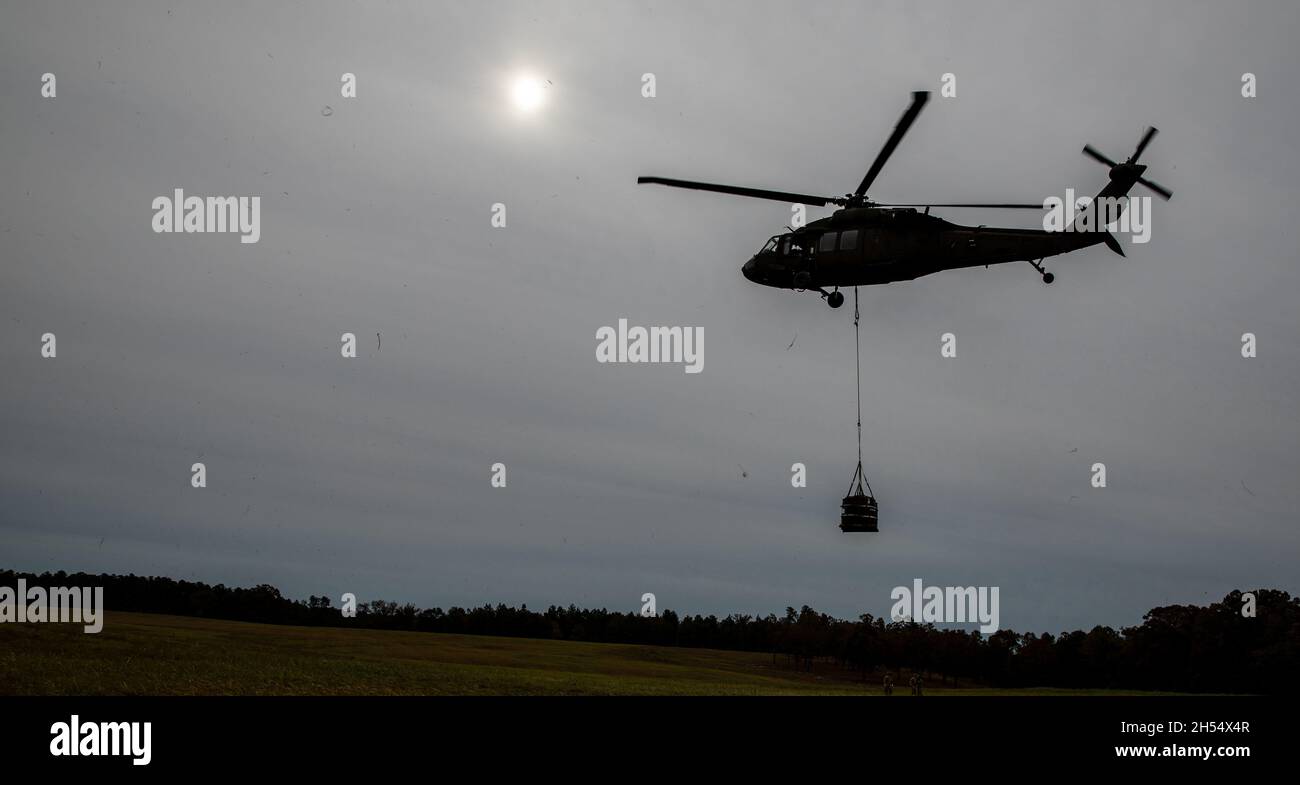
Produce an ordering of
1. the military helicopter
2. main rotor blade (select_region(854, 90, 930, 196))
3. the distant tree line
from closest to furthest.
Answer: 1. main rotor blade (select_region(854, 90, 930, 196))
2. the military helicopter
3. the distant tree line

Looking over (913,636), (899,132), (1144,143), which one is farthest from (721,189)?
(913,636)

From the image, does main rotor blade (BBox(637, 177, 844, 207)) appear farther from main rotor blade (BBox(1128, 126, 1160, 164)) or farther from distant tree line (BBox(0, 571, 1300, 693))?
distant tree line (BBox(0, 571, 1300, 693))

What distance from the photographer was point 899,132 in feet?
80.9

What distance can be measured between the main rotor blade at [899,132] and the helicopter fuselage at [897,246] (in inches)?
49.5

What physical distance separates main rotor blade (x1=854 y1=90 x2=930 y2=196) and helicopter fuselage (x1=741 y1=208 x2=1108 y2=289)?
126cm

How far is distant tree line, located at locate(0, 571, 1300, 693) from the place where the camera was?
109 metres

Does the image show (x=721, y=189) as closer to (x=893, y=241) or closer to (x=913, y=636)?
(x=893, y=241)

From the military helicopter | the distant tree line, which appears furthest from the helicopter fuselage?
the distant tree line

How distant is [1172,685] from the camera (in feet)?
374

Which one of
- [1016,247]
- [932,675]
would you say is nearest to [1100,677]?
[932,675]

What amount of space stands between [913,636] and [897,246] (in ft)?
414

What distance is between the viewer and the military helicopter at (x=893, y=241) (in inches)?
1072
